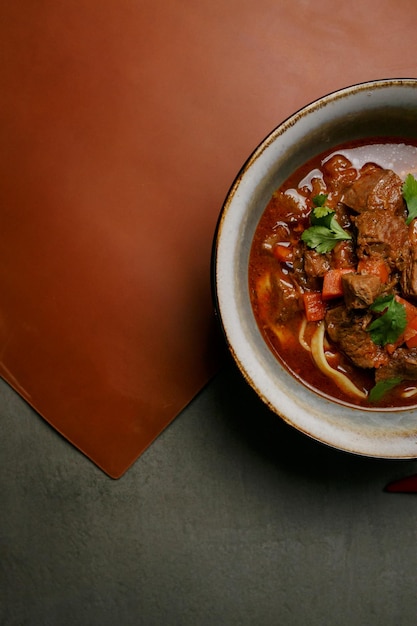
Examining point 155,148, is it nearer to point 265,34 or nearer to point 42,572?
point 265,34

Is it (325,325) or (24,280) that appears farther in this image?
(24,280)

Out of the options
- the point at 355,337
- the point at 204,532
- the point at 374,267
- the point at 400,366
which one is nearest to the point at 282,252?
the point at 374,267

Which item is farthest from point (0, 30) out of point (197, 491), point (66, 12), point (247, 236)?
point (197, 491)

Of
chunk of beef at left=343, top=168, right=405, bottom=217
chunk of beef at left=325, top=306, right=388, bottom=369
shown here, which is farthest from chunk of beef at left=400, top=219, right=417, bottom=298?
chunk of beef at left=325, top=306, right=388, bottom=369

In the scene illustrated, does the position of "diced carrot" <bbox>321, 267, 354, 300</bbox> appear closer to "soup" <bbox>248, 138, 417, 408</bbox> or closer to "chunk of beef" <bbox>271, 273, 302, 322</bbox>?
"soup" <bbox>248, 138, 417, 408</bbox>

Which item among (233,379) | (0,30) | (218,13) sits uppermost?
(218,13)

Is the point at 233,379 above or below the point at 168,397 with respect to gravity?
above

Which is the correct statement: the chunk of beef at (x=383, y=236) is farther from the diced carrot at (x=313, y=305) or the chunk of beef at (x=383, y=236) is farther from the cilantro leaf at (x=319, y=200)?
the diced carrot at (x=313, y=305)
